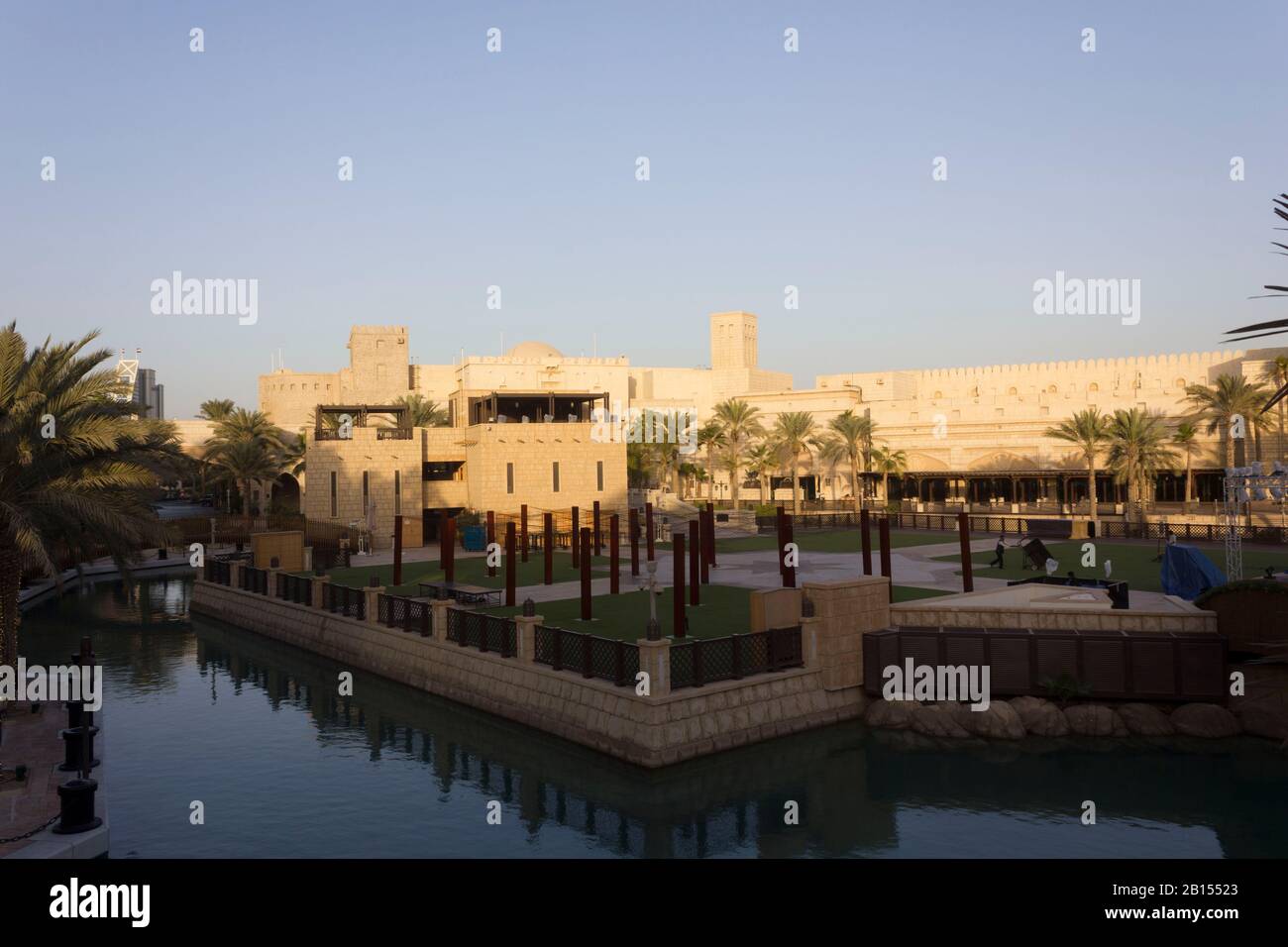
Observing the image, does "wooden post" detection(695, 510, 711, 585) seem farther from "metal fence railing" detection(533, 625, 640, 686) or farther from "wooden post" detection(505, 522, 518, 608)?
"metal fence railing" detection(533, 625, 640, 686)

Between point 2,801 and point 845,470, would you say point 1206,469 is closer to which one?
point 845,470

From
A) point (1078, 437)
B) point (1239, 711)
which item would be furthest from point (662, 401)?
point (1239, 711)

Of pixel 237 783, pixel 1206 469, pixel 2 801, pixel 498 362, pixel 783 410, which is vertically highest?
pixel 498 362

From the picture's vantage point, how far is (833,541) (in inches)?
2029

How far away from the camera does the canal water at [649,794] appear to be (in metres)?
15.9

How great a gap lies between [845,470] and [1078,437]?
24.9 meters

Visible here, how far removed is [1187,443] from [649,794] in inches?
2233

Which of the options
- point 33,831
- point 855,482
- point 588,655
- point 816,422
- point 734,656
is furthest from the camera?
point 816,422

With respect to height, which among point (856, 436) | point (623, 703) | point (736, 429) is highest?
point (736, 429)

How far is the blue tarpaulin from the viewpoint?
2575cm

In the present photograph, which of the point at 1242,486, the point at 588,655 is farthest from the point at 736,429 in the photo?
the point at 588,655

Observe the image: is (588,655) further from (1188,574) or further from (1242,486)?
(1242,486)
